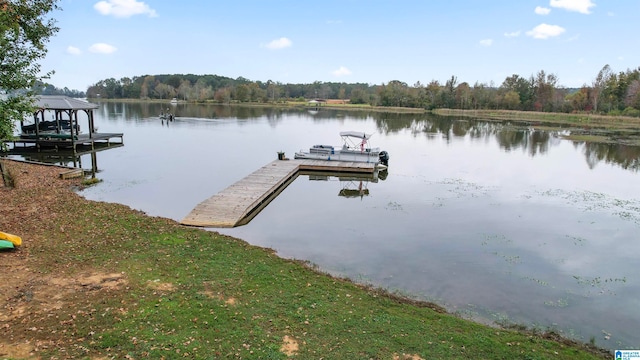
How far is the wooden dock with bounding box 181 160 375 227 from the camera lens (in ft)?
50.1

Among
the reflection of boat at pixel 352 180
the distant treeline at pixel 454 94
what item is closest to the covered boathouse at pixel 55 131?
the reflection of boat at pixel 352 180

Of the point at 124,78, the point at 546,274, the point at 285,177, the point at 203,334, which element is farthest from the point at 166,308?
the point at 124,78

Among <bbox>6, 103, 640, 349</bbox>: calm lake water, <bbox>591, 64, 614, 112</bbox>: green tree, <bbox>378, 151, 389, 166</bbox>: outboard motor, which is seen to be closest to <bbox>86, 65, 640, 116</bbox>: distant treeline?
Answer: <bbox>591, 64, 614, 112</bbox>: green tree

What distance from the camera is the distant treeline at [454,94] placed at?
83.4 metres

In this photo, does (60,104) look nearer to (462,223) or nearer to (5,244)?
(5,244)

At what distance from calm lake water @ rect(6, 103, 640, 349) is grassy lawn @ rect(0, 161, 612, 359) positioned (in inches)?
72.9

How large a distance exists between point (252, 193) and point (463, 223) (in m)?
9.45

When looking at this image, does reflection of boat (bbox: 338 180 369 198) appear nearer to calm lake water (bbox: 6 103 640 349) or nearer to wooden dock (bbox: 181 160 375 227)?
calm lake water (bbox: 6 103 640 349)

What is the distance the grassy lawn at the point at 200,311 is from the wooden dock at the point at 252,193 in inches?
148

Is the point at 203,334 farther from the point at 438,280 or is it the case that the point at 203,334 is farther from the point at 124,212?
the point at 124,212

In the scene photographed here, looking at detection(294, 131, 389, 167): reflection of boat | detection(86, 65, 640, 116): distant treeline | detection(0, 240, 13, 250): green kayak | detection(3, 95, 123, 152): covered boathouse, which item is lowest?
detection(0, 240, 13, 250): green kayak

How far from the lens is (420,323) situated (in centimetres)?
802

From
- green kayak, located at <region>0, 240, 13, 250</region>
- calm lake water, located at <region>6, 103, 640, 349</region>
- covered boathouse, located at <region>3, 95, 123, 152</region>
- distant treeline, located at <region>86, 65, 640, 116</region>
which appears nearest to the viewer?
green kayak, located at <region>0, 240, 13, 250</region>

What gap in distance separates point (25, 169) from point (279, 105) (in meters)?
108
